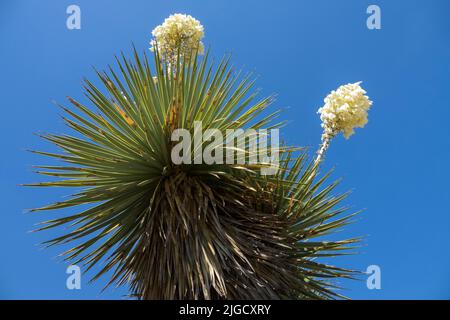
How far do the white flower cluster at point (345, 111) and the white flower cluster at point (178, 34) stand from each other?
4.41 ft

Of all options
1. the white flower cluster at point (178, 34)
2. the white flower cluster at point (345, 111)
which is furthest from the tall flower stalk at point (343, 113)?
the white flower cluster at point (178, 34)

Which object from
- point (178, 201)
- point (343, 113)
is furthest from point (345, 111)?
point (178, 201)

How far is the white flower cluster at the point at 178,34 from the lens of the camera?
4211 mm

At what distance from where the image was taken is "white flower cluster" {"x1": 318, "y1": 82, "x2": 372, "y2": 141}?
3.76 meters

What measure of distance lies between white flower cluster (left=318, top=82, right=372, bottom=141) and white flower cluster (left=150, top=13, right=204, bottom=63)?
4.41ft

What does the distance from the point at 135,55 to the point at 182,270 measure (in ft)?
5.81

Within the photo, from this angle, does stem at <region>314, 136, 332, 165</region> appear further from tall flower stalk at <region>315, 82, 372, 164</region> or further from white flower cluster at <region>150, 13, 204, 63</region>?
white flower cluster at <region>150, 13, 204, 63</region>

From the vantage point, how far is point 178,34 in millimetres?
4242

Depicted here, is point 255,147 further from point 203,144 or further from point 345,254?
point 345,254

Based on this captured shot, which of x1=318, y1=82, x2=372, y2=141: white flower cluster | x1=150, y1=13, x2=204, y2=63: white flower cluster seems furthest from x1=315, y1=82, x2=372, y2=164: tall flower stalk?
x1=150, y1=13, x2=204, y2=63: white flower cluster

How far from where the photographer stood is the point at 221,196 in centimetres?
361

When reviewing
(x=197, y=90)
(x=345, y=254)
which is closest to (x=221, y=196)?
(x=197, y=90)
